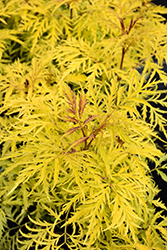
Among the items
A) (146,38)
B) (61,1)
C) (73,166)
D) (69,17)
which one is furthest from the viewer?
(69,17)

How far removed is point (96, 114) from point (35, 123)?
0.16 meters

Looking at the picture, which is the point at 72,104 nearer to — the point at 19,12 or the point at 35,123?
the point at 35,123

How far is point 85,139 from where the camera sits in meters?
0.56

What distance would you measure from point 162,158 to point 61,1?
26.8 inches

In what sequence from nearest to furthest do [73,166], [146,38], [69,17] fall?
[73,166] → [146,38] → [69,17]

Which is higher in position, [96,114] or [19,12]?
[19,12]

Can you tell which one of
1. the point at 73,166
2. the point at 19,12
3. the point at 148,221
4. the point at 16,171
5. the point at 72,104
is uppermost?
the point at 19,12

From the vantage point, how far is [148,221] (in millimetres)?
807

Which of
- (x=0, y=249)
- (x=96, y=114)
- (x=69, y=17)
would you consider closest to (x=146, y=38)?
(x=96, y=114)

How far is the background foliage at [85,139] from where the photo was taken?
54 cm

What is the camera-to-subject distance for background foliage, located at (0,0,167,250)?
0.54 metres

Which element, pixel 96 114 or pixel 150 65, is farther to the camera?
pixel 150 65

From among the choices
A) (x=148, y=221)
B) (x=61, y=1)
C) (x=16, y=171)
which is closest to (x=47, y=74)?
(x=61, y=1)

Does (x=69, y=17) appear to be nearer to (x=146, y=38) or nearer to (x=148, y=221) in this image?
(x=146, y=38)
